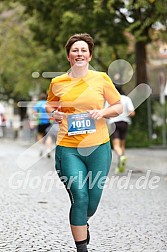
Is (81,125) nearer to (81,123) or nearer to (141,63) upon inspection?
(81,123)

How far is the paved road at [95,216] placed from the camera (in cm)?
593

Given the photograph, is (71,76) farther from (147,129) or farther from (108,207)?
(147,129)

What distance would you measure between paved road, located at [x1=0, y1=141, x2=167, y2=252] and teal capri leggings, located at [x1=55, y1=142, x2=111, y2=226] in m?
0.65

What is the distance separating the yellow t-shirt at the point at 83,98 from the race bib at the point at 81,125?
0.03 metres

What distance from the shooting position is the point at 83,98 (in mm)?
5207

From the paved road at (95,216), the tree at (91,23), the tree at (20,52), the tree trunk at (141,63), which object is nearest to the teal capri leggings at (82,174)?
the paved road at (95,216)

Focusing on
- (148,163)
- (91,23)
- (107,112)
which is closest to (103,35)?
(91,23)

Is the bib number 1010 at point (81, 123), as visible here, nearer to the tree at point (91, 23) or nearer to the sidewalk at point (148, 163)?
the sidewalk at point (148, 163)

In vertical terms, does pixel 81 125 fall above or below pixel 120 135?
above

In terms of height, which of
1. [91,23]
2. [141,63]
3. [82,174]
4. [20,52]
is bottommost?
[20,52]

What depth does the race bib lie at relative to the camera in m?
5.15

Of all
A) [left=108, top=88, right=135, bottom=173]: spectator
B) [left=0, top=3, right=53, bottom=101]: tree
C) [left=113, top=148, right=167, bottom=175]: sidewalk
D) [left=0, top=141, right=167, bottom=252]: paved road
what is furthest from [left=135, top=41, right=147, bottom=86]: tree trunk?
[left=0, top=141, right=167, bottom=252]: paved road

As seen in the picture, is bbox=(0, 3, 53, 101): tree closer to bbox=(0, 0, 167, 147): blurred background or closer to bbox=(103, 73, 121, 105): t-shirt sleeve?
bbox=(0, 0, 167, 147): blurred background

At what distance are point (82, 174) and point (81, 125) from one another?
37 centimetres
